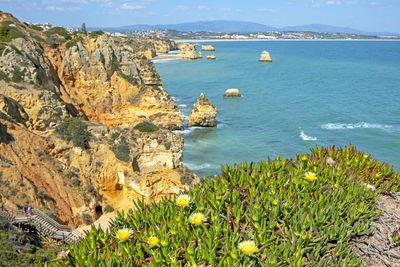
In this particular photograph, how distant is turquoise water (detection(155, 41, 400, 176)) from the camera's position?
140ft

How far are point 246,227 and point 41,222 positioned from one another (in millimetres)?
14211

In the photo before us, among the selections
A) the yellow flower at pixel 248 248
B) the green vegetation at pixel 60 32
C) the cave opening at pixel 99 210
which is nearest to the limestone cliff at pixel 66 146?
the cave opening at pixel 99 210

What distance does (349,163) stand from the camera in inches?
345

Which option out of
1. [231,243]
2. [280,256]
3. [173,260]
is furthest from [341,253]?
[173,260]

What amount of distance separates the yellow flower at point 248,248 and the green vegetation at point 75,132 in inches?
789

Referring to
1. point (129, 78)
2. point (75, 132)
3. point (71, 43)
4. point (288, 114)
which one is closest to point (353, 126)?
point (288, 114)

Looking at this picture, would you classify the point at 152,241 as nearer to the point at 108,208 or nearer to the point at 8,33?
the point at 108,208

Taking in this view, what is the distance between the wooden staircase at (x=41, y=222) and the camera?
15.6 metres

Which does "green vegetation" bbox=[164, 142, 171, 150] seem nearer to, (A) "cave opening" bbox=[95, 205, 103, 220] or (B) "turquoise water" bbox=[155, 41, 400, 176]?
(A) "cave opening" bbox=[95, 205, 103, 220]

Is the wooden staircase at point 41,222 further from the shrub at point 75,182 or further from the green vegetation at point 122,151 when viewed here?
the green vegetation at point 122,151

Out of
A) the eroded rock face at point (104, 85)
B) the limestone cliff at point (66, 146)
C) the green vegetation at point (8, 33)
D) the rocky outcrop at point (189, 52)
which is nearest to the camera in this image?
the limestone cliff at point (66, 146)

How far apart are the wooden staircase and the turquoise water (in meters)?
19.7

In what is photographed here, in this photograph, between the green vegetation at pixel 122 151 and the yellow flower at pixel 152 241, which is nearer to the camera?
the yellow flower at pixel 152 241

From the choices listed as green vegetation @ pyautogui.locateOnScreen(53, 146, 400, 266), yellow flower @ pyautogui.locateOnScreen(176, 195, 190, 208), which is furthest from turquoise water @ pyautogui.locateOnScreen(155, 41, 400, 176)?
yellow flower @ pyautogui.locateOnScreen(176, 195, 190, 208)
